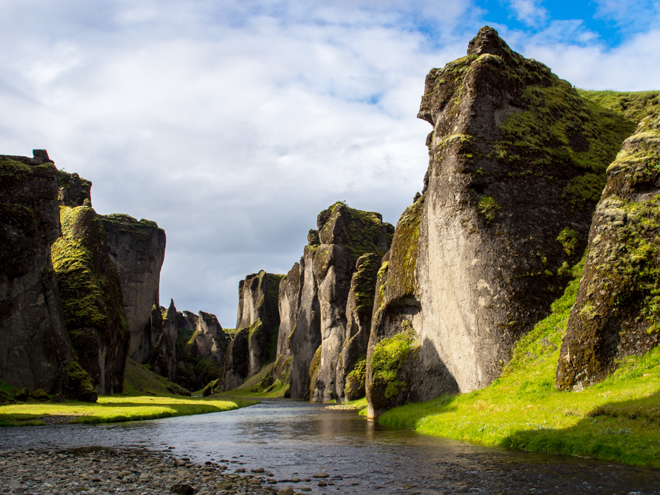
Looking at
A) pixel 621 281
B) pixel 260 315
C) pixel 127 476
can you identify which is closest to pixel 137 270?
pixel 260 315

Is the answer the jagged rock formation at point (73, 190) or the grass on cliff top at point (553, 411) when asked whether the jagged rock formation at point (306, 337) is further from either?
the grass on cliff top at point (553, 411)

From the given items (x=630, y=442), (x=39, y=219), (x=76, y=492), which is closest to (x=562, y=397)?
(x=630, y=442)

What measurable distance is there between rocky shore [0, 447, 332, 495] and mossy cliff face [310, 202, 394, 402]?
6127cm

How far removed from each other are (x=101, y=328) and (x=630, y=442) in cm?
6676

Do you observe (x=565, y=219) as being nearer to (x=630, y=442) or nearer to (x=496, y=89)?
(x=496, y=89)

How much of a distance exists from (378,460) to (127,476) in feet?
29.4

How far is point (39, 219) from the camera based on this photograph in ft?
194

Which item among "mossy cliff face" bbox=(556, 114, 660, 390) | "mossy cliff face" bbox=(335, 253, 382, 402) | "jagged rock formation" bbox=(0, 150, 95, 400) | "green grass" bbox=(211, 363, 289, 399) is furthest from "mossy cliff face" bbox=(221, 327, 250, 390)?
"mossy cliff face" bbox=(556, 114, 660, 390)

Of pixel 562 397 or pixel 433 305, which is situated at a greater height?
pixel 433 305

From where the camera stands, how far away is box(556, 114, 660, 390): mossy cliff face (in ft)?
70.8

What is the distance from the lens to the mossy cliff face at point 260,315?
507 feet

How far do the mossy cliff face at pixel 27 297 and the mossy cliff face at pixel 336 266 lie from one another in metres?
42.0

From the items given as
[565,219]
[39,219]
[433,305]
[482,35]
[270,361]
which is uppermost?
[482,35]

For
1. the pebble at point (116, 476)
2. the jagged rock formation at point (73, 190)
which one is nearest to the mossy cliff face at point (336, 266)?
the jagged rock formation at point (73, 190)
